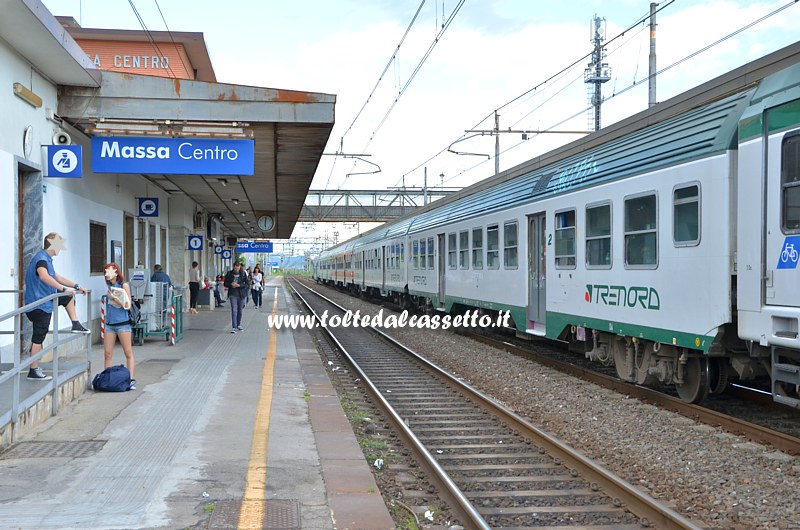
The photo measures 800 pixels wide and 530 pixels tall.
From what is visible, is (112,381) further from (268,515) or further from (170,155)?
(268,515)

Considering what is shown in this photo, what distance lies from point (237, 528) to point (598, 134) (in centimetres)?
852

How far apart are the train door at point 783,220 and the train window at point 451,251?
10.9 metres

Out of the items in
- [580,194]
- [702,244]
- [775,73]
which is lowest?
[702,244]

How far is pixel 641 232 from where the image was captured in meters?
8.81

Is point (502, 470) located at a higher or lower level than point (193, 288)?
lower

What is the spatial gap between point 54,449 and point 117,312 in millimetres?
2875

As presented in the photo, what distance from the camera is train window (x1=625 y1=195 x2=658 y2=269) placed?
8562 mm

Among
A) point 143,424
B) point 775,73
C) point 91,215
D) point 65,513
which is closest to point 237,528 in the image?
point 65,513

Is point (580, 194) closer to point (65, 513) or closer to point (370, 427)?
point (370, 427)

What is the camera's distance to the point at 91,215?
1305cm

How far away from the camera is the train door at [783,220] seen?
6227 millimetres

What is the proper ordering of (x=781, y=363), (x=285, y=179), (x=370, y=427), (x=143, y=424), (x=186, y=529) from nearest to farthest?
(x=186, y=529)
(x=781, y=363)
(x=143, y=424)
(x=370, y=427)
(x=285, y=179)

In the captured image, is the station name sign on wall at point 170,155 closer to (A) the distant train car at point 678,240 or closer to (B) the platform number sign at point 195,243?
(A) the distant train car at point 678,240

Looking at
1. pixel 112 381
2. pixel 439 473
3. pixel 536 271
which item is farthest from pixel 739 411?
pixel 112 381
